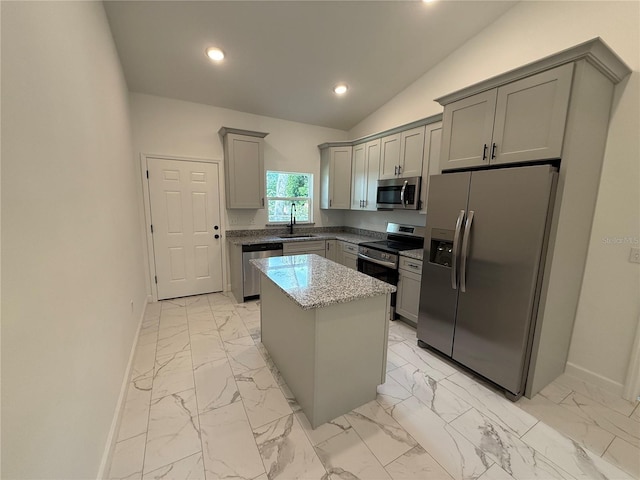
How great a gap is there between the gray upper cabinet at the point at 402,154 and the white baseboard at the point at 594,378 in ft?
7.79

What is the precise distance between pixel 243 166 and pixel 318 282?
2688 mm

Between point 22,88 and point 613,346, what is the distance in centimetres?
383

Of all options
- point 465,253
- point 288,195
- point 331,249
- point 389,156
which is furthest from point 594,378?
point 288,195

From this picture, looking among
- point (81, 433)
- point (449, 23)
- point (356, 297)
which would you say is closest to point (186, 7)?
point (449, 23)

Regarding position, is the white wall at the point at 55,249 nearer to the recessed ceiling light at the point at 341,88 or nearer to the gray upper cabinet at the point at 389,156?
the recessed ceiling light at the point at 341,88

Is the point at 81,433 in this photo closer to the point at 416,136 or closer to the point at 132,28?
the point at 132,28

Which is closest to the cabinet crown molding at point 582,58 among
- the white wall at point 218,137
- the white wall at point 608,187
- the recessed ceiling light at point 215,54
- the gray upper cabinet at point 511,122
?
the gray upper cabinet at point 511,122

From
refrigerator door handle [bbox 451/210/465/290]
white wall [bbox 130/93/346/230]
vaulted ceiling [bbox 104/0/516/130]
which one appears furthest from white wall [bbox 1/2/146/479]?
refrigerator door handle [bbox 451/210/465/290]

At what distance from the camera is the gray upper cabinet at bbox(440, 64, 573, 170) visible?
5.77 feet

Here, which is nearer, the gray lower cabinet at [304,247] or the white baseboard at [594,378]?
the white baseboard at [594,378]

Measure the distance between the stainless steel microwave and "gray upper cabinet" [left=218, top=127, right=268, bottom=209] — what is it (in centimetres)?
183

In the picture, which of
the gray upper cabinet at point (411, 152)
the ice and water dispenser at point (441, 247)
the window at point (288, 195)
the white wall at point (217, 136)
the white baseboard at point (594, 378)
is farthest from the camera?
the window at point (288, 195)

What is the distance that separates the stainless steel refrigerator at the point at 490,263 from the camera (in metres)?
1.86

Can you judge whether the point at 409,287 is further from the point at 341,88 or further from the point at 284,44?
the point at 284,44
